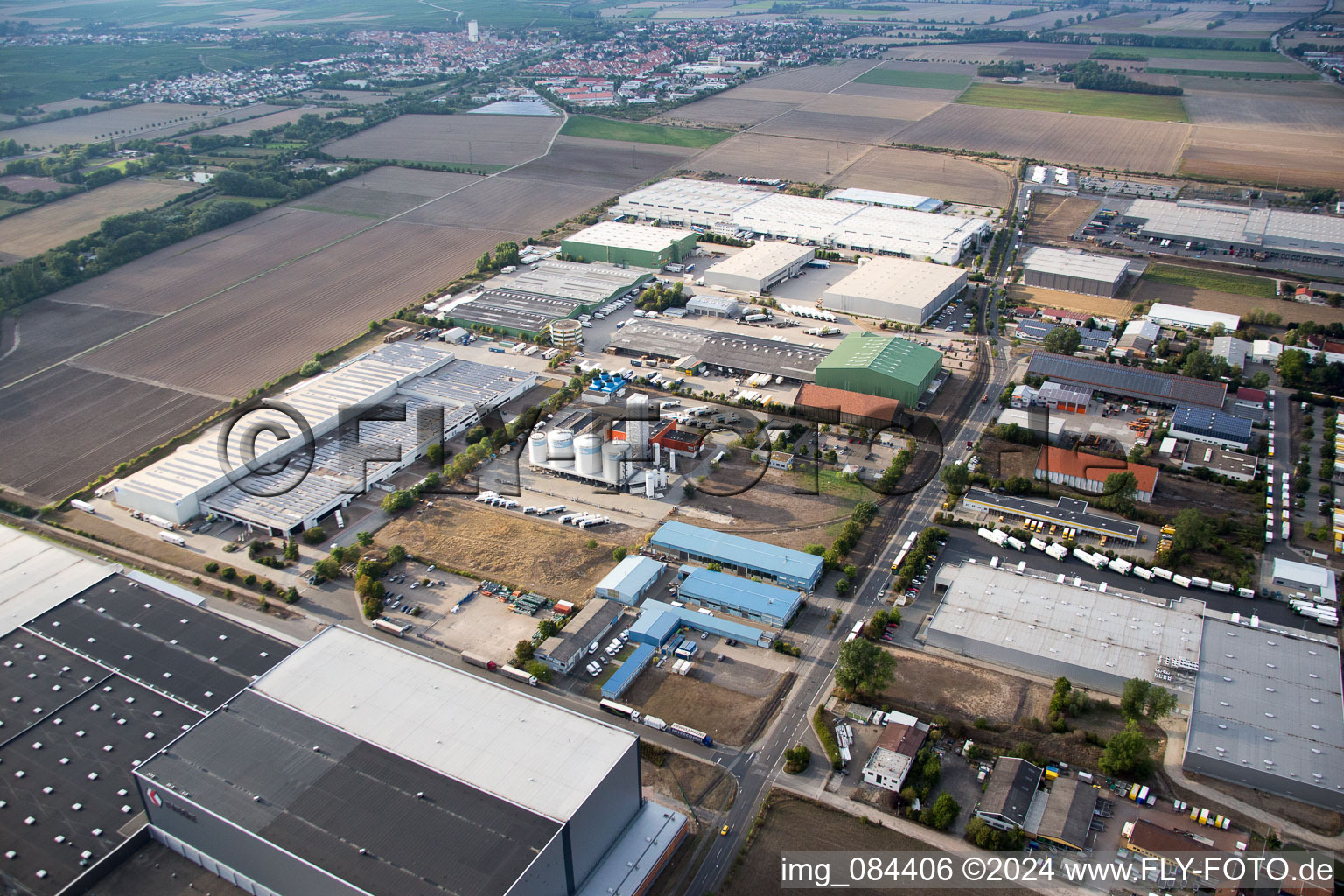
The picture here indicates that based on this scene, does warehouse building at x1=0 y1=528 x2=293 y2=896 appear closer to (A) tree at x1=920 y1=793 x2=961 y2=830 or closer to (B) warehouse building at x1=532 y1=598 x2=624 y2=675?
(B) warehouse building at x1=532 y1=598 x2=624 y2=675

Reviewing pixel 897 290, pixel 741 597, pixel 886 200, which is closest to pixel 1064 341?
pixel 897 290

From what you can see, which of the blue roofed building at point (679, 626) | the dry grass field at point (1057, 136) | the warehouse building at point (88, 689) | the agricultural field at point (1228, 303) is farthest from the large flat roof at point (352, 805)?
the dry grass field at point (1057, 136)

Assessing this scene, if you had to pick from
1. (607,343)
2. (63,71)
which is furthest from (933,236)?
(63,71)

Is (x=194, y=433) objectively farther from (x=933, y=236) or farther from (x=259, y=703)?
(x=933, y=236)

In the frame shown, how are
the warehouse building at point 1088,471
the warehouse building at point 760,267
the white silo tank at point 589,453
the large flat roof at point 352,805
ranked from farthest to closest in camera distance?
the warehouse building at point 760,267, the white silo tank at point 589,453, the warehouse building at point 1088,471, the large flat roof at point 352,805

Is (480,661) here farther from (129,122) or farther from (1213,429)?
(129,122)

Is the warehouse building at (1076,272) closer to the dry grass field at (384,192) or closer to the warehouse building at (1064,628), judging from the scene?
the warehouse building at (1064,628)

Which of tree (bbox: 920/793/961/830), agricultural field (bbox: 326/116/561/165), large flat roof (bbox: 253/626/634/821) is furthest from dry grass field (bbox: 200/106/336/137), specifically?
tree (bbox: 920/793/961/830)
